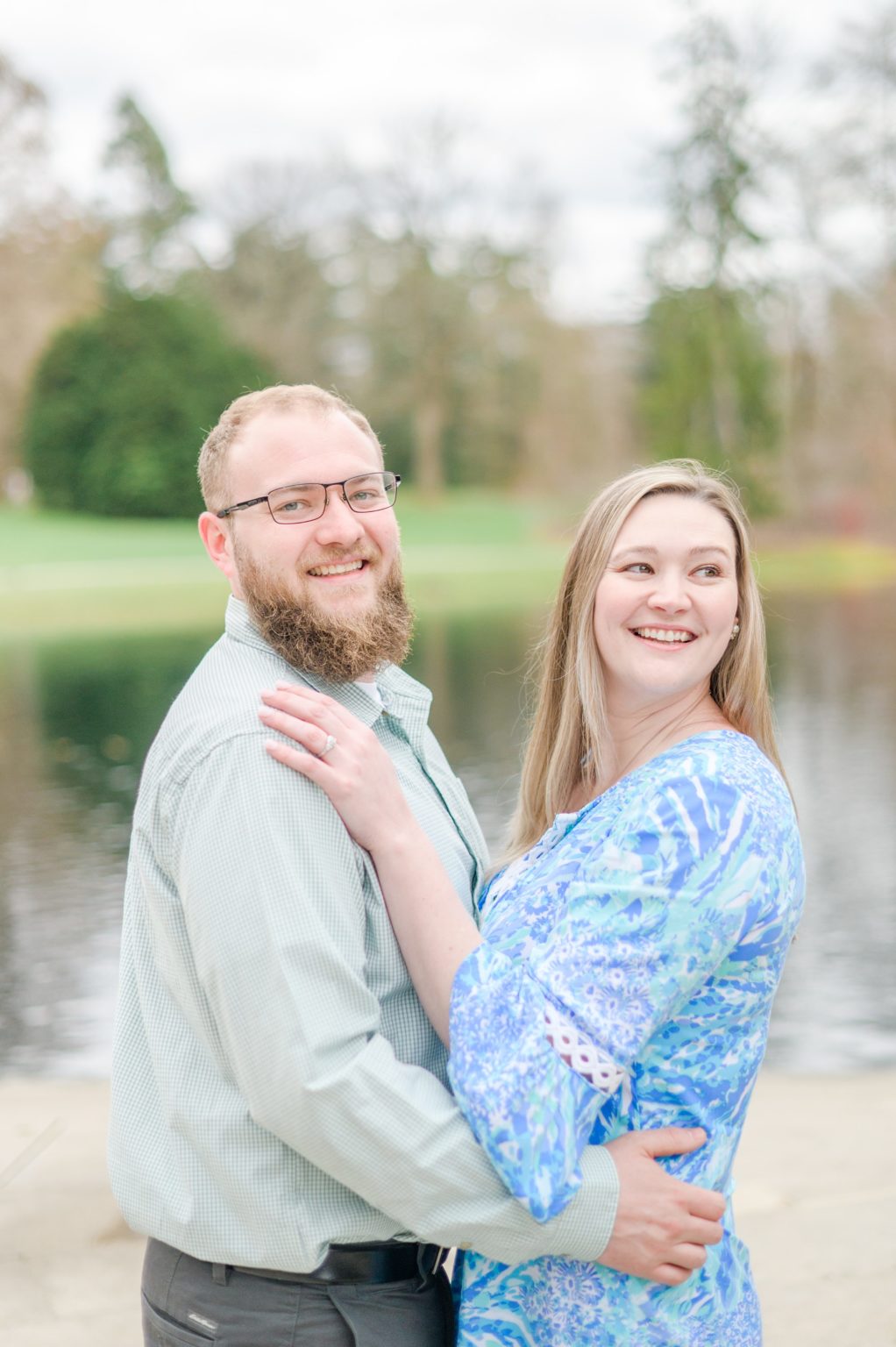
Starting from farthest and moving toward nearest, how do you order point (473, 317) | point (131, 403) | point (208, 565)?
point (473, 317) < point (131, 403) < point (208, 565)

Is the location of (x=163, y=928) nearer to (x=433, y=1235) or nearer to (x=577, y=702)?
(x=433, y=1235)

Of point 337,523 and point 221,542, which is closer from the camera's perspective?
point 337,523

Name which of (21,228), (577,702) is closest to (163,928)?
(577,702)

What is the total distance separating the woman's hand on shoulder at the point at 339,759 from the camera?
5.65ft

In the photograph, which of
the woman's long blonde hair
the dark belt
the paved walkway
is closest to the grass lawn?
the paved walkway

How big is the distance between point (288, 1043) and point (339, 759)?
338mm

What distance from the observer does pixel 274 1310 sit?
70.2 inches

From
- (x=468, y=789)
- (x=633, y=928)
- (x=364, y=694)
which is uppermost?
(x=364, y=694)

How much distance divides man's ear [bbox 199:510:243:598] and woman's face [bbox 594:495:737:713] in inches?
20.9

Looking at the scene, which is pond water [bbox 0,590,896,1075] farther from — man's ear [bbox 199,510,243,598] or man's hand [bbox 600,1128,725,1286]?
man's hand [bbox 600,1128,725,1286]

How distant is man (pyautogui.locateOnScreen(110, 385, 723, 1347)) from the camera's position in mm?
1652

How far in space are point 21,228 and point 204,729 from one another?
4315cm

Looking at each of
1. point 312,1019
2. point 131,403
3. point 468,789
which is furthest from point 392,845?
point 131,403

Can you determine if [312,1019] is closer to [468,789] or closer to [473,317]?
[468,789]
